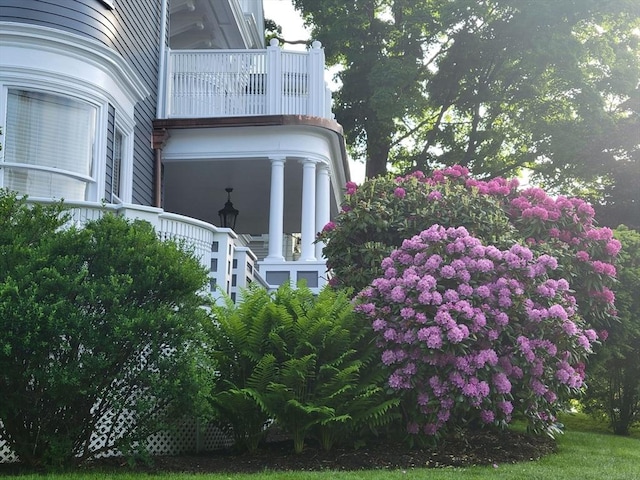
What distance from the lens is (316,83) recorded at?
13.8 meters

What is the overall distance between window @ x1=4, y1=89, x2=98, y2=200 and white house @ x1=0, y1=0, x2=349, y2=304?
0.02 m

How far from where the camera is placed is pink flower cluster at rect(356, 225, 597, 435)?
25.0 ft

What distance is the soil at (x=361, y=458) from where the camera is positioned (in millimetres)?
7133

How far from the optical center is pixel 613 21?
72.7ft

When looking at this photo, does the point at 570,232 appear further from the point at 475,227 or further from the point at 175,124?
the point at 175,124

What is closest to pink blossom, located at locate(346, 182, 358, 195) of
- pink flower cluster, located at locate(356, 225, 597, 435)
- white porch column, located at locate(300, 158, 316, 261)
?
pink flower cluster, located at locate(356, 225, 597, 435)

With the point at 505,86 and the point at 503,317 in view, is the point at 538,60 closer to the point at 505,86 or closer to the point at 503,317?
the point at 505,86

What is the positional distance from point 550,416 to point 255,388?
3007mm

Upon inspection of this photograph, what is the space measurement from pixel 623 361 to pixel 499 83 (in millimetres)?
13718

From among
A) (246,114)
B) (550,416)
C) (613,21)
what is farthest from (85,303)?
(613,21)

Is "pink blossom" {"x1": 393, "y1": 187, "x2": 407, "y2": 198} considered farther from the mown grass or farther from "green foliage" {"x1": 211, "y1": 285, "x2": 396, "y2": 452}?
the mown grass

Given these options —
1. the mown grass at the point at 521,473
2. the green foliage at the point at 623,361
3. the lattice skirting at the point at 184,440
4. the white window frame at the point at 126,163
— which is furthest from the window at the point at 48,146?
the green foliage at the point at 623,361

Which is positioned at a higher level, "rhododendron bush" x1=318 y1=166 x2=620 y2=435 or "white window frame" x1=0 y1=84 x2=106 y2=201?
"white window frame" x1=0 y1=84 x2=106 y2=201

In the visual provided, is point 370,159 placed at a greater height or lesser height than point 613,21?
lesser
